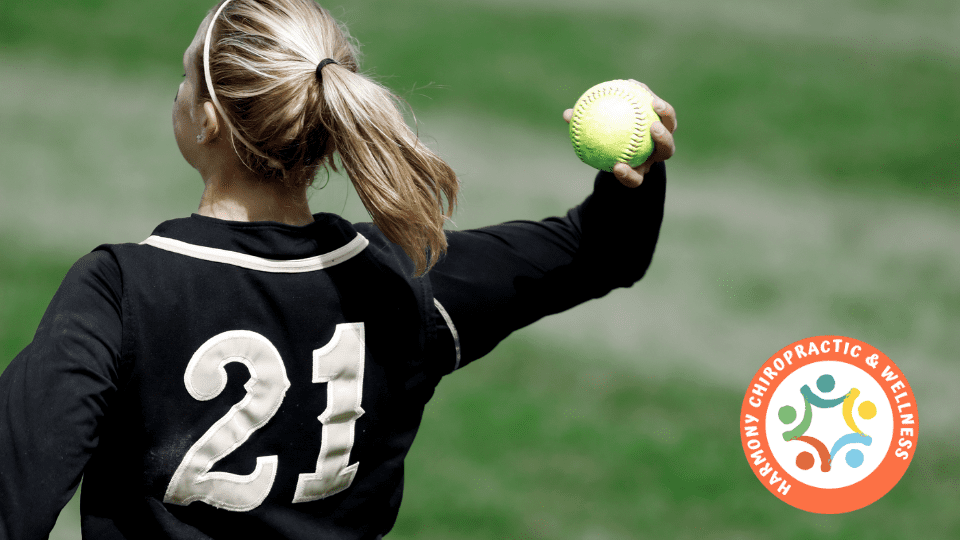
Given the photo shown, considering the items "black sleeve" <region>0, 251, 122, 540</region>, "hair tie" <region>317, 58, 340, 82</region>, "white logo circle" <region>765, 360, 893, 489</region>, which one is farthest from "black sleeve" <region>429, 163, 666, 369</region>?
"white logo circle" <region>765, 360, 893, 489</region>

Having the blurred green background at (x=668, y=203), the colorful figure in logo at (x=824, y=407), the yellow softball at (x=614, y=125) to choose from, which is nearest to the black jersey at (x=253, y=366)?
the yellow softball at (x=614, y=125)

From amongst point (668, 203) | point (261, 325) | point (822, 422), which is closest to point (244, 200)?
point (261, 325)

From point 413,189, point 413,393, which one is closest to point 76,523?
point 413,393

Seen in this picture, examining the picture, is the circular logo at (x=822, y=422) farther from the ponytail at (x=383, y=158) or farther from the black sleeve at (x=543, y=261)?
the ponytail at (x=383, y=158)

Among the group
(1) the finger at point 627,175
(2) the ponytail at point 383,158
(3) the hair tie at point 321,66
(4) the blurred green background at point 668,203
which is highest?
(4) the blurred green background at point 668,203

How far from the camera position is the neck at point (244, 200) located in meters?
1.88

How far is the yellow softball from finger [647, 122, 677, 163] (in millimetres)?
102

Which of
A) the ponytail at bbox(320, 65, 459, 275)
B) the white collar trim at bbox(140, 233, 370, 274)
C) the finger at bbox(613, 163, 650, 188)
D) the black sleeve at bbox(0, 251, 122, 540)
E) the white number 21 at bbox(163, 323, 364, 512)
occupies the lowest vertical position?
the black sleeve at bbox(0, 251, 122, 540)

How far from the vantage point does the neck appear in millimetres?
1884

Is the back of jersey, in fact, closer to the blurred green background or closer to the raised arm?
the raised arm

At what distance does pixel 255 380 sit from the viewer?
177 cm

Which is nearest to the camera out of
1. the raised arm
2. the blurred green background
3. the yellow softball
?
the raised arm

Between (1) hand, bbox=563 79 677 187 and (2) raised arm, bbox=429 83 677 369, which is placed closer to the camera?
(1) hand, bbox=563 79 677 187

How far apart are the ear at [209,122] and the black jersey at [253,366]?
0.22 m
